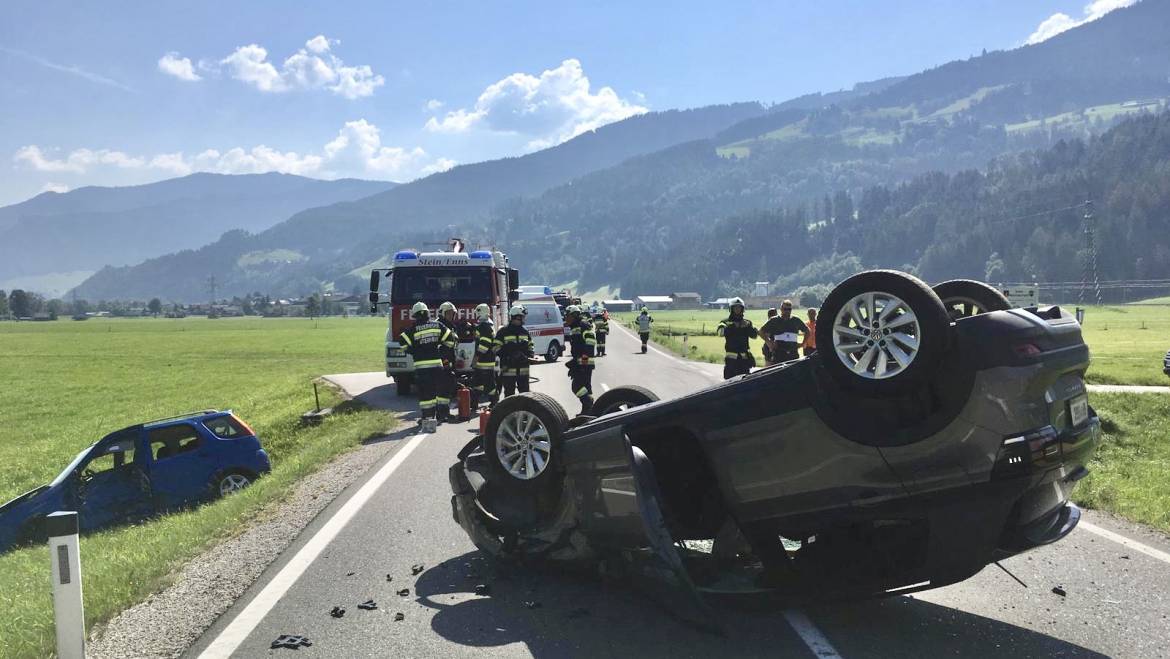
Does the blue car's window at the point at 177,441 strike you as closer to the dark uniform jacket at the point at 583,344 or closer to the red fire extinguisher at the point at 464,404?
the red fire extinguisher at the point at 464,404

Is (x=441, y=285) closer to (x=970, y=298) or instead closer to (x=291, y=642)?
(x=291, y=642)

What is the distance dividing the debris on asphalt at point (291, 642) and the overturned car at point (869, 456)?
5.29 feet

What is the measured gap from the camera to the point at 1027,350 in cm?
381

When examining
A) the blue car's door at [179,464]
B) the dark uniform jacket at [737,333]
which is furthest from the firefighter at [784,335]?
the blue car's door at [179,464]

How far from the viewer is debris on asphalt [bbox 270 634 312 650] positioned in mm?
4176

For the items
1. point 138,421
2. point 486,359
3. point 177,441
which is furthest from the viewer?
point 138,421

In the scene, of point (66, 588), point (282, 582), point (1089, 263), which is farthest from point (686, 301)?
point (66, 588)

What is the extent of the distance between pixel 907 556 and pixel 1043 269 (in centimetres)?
15327

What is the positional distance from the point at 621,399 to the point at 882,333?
2.60m

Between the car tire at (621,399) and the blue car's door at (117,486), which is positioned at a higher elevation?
the car tire at (621,399)

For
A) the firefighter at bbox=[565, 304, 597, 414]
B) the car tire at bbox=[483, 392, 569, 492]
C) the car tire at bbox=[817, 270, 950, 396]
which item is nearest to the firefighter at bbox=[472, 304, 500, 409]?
the firefighter at bbox=[565, 304, 597, 414]

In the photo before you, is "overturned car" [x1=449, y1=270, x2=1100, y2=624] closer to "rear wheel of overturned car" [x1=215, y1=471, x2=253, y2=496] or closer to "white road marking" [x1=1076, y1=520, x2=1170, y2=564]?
"white road marking" [x1=1076, y1=520, x2=1170, y2=564]

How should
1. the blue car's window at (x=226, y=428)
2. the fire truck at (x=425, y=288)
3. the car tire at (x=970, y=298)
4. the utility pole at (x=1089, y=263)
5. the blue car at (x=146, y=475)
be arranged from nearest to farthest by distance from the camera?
the car tire at (x=970, y=298)
the blue car at (x=146, y=475)
the blue car's window at (x=226, y=428)
the fire truck at (x=425, y=288)
the utility pole at (x=1089, y=263)

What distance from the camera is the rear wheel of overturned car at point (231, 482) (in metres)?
9.71
